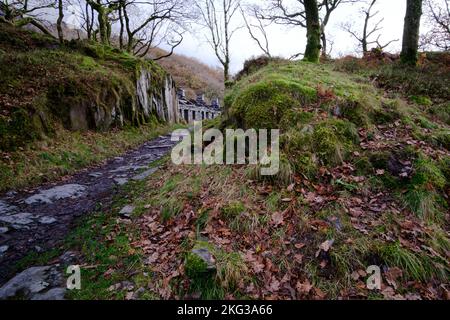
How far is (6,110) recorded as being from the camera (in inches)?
262

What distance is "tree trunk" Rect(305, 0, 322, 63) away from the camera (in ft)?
29.5

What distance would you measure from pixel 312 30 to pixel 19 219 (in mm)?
9549

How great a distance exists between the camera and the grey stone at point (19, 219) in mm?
4215

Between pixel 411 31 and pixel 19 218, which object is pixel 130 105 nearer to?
pixel 19 218

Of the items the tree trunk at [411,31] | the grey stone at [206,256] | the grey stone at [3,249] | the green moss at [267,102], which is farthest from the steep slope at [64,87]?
the tree trunk at [411,31]

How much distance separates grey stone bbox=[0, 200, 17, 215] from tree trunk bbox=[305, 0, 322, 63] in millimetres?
9416

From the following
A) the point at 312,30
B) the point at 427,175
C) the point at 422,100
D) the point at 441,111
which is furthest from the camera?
the point at 312,30

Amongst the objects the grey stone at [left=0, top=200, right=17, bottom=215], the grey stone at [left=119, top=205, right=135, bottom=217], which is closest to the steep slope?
the grey stone at [left=0, top=200, right=17, bottom=215]

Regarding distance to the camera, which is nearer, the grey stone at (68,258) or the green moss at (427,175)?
the grey stone at (68,258)

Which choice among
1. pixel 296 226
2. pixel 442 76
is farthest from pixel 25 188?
pixel 442 76

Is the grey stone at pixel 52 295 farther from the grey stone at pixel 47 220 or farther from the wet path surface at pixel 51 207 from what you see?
the grey stone at pixel 47 220

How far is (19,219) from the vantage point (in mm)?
4316

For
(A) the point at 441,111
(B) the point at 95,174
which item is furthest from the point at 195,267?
(A) the point at 441,111

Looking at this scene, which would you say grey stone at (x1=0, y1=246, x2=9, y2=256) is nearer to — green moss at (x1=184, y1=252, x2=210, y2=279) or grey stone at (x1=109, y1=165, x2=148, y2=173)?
green moss at (x1=184, y1=252, x2=210, y2=279)
